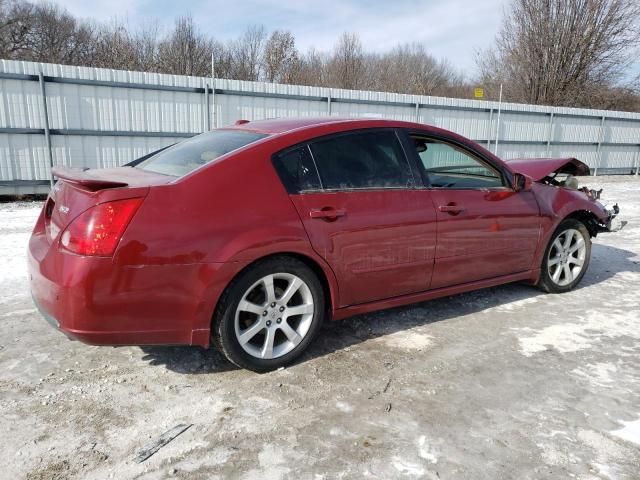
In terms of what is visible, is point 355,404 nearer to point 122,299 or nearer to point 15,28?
point 122,299

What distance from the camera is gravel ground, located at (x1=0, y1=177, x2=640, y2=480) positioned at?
235 cm

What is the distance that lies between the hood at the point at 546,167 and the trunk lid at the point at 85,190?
11.4 feet

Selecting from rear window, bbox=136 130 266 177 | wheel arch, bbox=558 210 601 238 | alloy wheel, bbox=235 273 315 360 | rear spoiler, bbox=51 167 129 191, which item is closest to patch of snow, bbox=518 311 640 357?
wheel arch, bbox=558 210 601 238

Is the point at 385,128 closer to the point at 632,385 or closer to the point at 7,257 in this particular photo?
the point at 632,385

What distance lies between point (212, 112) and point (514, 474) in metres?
10.3

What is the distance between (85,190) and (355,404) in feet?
6.21

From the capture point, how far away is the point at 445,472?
2293 mm

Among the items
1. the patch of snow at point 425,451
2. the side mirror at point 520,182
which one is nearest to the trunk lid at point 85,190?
the patch of snow at point 425,451

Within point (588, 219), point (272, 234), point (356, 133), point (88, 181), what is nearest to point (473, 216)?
point (356, 133)

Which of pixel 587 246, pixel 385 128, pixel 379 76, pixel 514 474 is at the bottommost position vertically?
pixel 514 474

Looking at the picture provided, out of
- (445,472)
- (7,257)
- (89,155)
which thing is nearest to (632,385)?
(445,472)

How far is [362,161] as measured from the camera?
351 cm

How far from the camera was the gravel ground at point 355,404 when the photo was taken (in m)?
2.35

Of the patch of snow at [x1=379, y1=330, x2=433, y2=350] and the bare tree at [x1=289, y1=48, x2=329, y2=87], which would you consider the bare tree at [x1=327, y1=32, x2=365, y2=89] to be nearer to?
the bare tree at [x1=289, y1=48, x2=329, y2=87]
